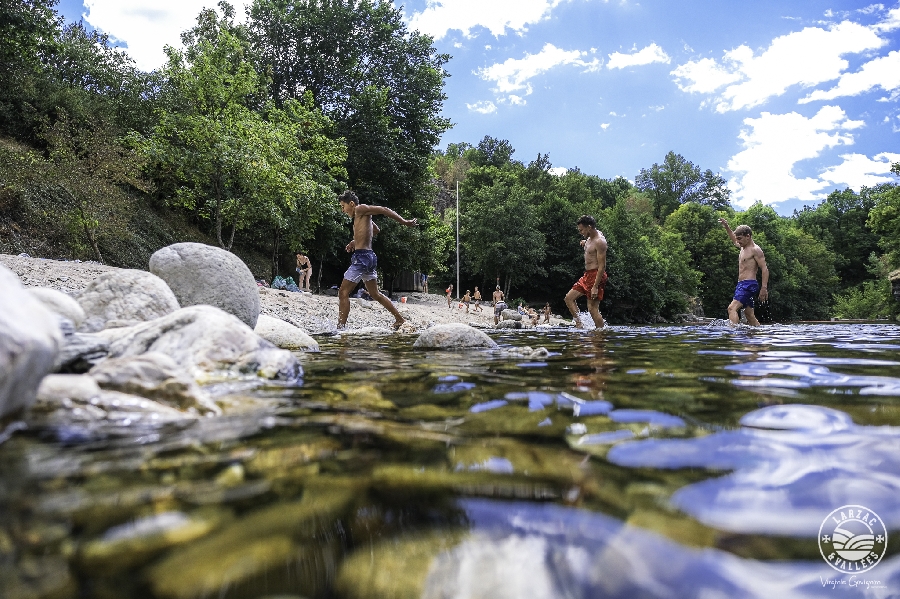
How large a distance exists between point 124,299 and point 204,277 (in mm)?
2075

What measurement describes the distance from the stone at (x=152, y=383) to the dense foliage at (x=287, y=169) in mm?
17569

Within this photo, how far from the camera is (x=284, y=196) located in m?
19.4

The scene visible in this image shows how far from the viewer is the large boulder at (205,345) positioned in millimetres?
2842

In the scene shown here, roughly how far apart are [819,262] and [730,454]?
95.7 metres

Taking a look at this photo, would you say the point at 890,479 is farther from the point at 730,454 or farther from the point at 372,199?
the point at 372,199

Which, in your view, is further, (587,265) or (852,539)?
(587,265)

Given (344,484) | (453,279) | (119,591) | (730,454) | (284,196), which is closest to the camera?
(119,591)

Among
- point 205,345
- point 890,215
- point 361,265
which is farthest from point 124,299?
point 890,215

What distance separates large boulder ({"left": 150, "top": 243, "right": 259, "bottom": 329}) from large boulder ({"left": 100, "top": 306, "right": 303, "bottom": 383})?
321 cm

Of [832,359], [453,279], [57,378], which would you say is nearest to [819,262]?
[453,279]

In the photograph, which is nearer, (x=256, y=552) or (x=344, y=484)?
(x=256, y=552)

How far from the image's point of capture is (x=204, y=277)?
6387 mm

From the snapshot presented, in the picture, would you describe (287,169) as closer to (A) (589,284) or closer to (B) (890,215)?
(A) (589,284)

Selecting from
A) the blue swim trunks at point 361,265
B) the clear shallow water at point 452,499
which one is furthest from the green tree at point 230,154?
the clear shallow water at point 452,499
